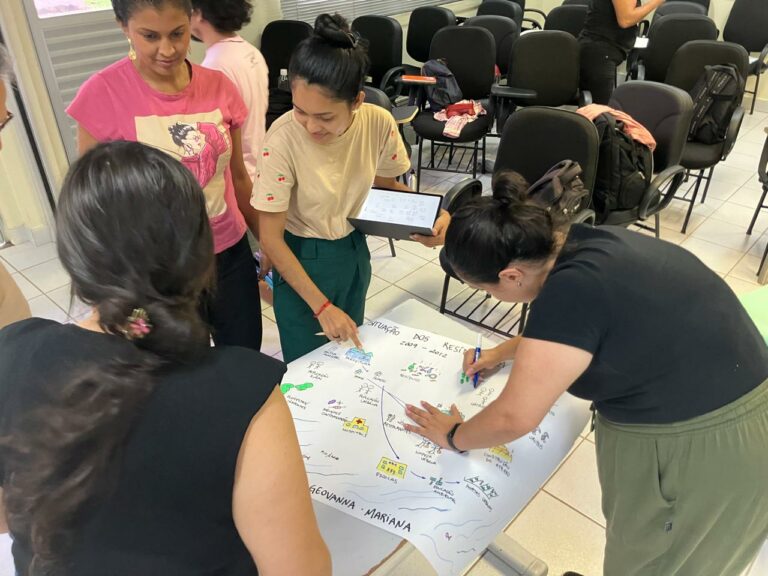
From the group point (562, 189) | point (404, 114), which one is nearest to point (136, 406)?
point (562, 189)

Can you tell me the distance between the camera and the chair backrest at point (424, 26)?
4715 millimetres

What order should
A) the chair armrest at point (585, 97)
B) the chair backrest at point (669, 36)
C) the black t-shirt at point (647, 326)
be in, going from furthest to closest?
the chair backrest at point (669, 36) → the chair armrest at point (585, 97) → the black t-shirt at point (647, 326)

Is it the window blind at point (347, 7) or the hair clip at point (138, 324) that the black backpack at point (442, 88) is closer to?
the window blind at point (347, 7)

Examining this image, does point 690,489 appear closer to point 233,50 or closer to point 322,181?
point 322,181

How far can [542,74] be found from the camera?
3975mm

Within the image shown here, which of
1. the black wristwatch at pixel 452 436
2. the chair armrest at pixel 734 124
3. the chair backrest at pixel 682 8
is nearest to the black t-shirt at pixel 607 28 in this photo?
the chair armrest at pixel 734 124

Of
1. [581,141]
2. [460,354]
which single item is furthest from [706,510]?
[581,141]

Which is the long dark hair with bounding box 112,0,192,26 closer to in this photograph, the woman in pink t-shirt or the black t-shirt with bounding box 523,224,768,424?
the woman in pink t-shirt

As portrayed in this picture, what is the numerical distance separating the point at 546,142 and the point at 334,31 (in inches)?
62.0

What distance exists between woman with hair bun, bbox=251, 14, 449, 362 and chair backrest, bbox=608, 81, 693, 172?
1950 millimetres

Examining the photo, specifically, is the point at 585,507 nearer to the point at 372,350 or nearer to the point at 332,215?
the point at 372,350

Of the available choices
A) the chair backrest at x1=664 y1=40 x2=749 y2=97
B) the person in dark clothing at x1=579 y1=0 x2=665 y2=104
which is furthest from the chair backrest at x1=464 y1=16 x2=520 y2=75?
the chair backrest at x1=664 y1=40 x2=749 y2=97

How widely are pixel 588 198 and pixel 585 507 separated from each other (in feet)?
Result: 4.33

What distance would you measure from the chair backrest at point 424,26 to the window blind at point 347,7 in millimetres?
297
